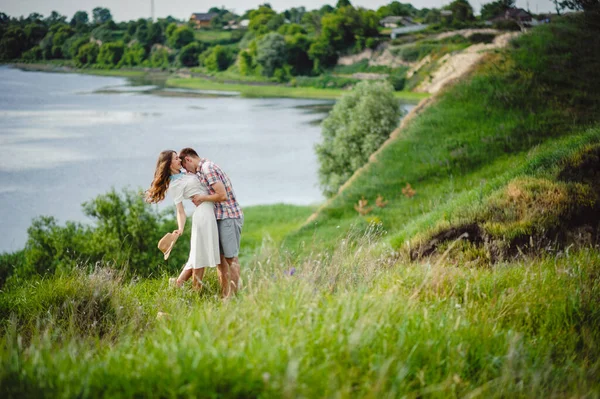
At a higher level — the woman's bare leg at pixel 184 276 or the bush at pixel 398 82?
the bush at pixel 398 82

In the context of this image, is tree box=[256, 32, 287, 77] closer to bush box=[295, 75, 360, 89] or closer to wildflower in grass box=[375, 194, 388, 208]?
bush box=[295, 75, 360, 89]

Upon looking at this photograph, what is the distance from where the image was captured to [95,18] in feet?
288

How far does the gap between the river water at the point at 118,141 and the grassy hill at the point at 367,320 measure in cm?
3129

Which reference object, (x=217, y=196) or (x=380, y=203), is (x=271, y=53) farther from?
(x=217, y=196)

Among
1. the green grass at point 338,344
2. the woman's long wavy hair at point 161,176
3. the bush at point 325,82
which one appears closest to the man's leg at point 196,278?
the green grass at point 338,344

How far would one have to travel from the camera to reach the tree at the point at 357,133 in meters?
36.9

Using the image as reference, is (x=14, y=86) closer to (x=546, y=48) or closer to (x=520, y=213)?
(x=546, y=48)

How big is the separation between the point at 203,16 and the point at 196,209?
177 meters

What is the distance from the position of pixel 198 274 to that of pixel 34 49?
1994 inches

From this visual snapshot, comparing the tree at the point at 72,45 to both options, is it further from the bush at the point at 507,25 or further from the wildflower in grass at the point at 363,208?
the wildflower in grass at the point at 363,208

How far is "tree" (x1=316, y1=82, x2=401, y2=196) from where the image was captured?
3691 centimetres

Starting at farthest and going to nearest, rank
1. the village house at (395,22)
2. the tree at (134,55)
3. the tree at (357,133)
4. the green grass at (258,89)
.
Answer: the village house at (395,22) → the tree at (134,55) → the green grass at (258,89) → the tree at (357,133)

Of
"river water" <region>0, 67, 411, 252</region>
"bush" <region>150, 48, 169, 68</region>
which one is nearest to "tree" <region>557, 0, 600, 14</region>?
"river water" <region>0, 67, 411, 252</region>

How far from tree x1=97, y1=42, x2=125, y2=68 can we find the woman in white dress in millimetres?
79665
